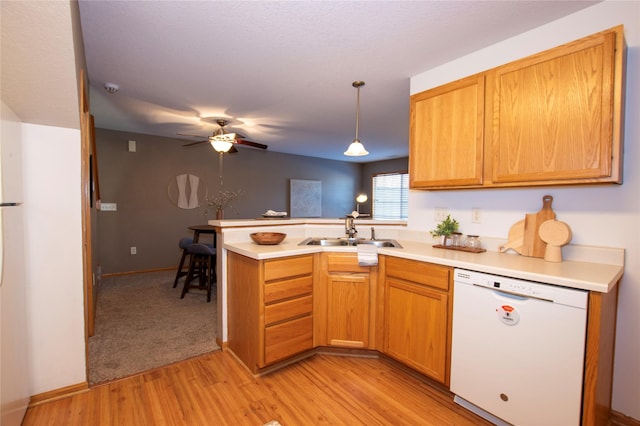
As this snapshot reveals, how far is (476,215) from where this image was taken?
7.54 feet

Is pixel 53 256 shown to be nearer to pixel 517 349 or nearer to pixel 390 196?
pixel 517 349

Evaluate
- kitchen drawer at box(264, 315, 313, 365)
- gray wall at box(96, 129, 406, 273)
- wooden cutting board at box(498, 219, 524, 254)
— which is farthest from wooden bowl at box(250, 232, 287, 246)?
gray wall at box(96, 129, 406, 273)

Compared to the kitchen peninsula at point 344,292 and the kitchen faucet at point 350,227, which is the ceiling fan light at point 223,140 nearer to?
the kitchen peninsula at point 344,292

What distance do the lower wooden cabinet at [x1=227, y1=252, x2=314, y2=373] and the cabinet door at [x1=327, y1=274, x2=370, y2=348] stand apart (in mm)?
174

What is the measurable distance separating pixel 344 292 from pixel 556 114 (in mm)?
1735

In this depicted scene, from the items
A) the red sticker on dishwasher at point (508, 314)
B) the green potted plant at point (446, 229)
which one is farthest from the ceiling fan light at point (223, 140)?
the red sticker on dishwasher at point (508, 314)

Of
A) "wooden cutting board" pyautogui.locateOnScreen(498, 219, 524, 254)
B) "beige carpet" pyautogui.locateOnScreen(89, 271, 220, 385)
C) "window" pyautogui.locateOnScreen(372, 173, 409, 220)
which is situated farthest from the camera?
"window" pyautogui.locateOnScreen(372, 173, 409, 220)

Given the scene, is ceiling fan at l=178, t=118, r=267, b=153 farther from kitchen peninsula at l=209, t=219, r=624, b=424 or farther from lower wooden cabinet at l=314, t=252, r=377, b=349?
lower wooden cabinet at l=314, t=252, r=377, b=349

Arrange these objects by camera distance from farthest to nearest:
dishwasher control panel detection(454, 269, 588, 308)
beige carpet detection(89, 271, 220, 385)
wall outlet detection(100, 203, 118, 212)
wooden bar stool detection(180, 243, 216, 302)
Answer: wall outlet detection(100, 203, 118, 212) < wooden bar stool detection(180, 243, 216, 302) < beige carpet detection(89, 271, 220, 385) < dishwasher control panel detection(454, 269, 588, 308)

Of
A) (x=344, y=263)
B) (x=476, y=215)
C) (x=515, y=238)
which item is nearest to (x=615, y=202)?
(x=515, y=238)

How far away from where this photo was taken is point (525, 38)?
1998 mm

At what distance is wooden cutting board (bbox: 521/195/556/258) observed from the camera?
6.17ft

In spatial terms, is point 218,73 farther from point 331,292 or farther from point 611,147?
point 611,147

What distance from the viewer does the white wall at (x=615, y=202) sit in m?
1.62
